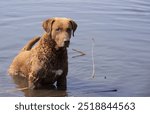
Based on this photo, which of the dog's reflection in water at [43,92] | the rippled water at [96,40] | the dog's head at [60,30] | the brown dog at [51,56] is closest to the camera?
the dog's head at [60,30]

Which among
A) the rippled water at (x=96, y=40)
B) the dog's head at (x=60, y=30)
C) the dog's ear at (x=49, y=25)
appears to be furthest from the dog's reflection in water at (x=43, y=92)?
the dog's ear at (x=49, y=25)

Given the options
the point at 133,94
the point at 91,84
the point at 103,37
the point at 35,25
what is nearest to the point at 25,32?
the point at 35,25

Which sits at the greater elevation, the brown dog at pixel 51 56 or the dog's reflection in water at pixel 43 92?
the brown dog at pixel 51 56

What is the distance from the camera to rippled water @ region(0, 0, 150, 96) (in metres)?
9.39

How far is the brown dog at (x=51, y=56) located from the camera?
8.59 meters

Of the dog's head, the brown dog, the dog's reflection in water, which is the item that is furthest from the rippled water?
the dog's head

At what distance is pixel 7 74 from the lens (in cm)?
990

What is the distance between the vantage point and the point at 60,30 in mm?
8578

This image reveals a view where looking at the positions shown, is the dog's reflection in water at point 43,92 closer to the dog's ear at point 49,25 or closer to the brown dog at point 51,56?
the brown dog at point 51,56

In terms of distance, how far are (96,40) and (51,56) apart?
334 cm

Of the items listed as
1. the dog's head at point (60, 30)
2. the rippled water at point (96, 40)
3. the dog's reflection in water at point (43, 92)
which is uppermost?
the dog's head at point (60, 30)

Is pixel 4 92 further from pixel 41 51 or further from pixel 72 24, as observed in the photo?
pixel 72 24

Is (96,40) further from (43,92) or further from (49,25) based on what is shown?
(49,25)

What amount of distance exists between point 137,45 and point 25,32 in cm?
276
